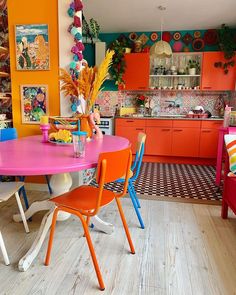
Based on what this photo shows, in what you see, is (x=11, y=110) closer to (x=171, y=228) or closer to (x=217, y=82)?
(x=171, y=228)

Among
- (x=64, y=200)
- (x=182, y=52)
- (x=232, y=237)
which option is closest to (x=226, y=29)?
(x=182, y=52)

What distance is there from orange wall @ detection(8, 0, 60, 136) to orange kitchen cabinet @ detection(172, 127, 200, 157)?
2.41m

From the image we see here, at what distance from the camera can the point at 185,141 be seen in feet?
14.6

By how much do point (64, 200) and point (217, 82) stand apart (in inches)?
153

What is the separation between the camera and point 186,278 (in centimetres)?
156

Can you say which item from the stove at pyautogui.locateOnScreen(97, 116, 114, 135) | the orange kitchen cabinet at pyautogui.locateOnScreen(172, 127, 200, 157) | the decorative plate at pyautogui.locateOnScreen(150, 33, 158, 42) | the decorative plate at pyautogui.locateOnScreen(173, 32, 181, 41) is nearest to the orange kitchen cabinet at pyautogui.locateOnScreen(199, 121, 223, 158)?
the orange kitchen cabinet at pyautogui.locateOnScreen(172, 127, 200, 157)

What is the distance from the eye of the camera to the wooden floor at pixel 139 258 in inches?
58.3

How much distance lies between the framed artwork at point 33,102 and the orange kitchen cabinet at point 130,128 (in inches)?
78.0

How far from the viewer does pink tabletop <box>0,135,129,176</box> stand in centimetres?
134

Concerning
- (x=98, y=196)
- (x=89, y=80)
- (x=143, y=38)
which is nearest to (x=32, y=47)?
(x=89, y=80)

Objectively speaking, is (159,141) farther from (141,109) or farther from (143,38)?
(143,38)

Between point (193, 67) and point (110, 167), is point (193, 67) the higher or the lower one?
the higher one

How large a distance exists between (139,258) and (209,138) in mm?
3154

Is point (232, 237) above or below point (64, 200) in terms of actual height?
below
